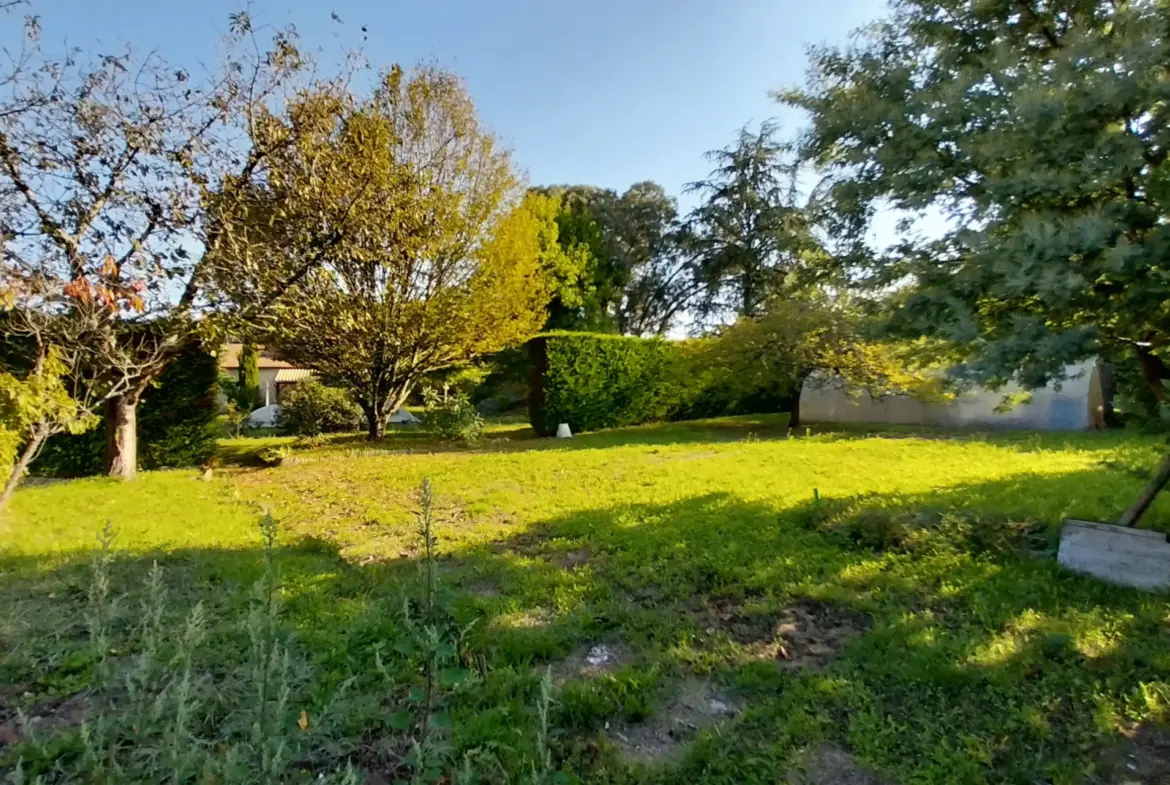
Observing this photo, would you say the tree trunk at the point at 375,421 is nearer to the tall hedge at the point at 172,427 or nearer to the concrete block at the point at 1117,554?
the tall hedge at the point at 172,427

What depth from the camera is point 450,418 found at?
12.3m

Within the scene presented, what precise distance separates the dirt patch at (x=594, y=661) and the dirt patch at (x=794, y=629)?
495 mm

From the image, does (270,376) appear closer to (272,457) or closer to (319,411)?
(319,411)

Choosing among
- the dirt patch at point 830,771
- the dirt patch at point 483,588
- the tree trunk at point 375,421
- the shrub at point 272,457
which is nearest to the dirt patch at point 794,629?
the dirt patch at point 830,771

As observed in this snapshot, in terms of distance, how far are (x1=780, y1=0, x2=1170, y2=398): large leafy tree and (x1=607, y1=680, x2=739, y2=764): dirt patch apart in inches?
81.1

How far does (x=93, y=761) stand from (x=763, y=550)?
11.9 feet

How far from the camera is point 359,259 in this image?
401 inches

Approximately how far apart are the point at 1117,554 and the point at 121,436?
1020 cm

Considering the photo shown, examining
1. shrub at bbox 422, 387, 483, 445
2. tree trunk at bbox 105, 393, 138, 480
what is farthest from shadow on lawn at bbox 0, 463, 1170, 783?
shrub at bbox 422, 387, 483, 445

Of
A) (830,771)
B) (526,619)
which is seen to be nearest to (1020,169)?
(830,771)

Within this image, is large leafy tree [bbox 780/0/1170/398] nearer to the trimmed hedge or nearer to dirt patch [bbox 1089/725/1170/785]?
dirt patch [bbox 1089/725/1170/785]

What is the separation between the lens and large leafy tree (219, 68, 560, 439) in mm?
8344

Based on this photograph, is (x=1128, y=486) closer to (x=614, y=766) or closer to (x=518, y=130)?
(x=614, y=766)

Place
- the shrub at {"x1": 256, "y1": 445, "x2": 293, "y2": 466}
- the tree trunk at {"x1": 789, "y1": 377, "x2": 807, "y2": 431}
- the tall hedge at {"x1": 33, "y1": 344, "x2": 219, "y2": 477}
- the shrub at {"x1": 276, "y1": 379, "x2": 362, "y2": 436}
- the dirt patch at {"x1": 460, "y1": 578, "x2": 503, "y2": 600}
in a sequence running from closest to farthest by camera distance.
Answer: the dirt patch at {"x1": 460, "y1": 578, "x2": 503, "y2": 600} < the tall hedge at {"x1": 33, "y1": 344, "x2": 219, "y2": 477} < the shrub at {"x1": 256, "y1": 445, "x2": 293, "y2": 466} < the tree trunk at {"x1": 789, "y1": 377, "x2": 807, "y2": 431} < the shrub at {"x1": 276, "y1": 379, "x2": 362, "y2": 436}
